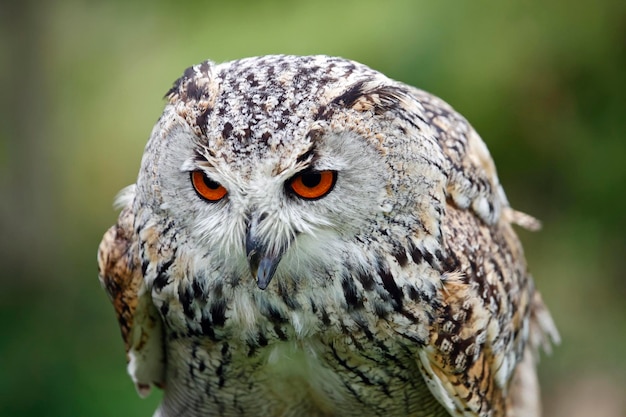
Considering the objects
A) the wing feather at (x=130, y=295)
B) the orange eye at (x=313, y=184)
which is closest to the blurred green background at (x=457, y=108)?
the wing feather at (x=130, y=295)

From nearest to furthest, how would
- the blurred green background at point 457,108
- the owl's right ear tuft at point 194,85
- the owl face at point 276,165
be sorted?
the owl face at point 276,165
the owl's right ear tuft at point 194,85
the blurred green background at point 457,108

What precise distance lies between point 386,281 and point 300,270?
0.64 ft

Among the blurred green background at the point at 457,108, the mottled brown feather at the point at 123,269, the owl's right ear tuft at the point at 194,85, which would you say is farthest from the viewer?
the blurred green background at the point at 457,108

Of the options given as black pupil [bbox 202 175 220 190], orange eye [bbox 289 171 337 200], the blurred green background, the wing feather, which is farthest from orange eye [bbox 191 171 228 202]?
the blurred green background

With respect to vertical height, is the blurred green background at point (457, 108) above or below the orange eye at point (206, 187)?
below

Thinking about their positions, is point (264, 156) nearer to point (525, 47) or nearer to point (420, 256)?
point (420, 256)

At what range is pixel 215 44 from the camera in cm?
459

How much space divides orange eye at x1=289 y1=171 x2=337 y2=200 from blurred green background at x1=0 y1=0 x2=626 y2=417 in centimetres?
236

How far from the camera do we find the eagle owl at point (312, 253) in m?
1.76

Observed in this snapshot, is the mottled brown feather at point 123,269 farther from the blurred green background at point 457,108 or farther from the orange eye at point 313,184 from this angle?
the blurred green background at point 457,108

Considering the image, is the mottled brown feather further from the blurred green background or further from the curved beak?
the blurred green background

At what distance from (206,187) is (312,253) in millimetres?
276

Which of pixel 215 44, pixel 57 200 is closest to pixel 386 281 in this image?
pixel 215 44

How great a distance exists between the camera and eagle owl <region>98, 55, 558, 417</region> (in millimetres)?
1762
